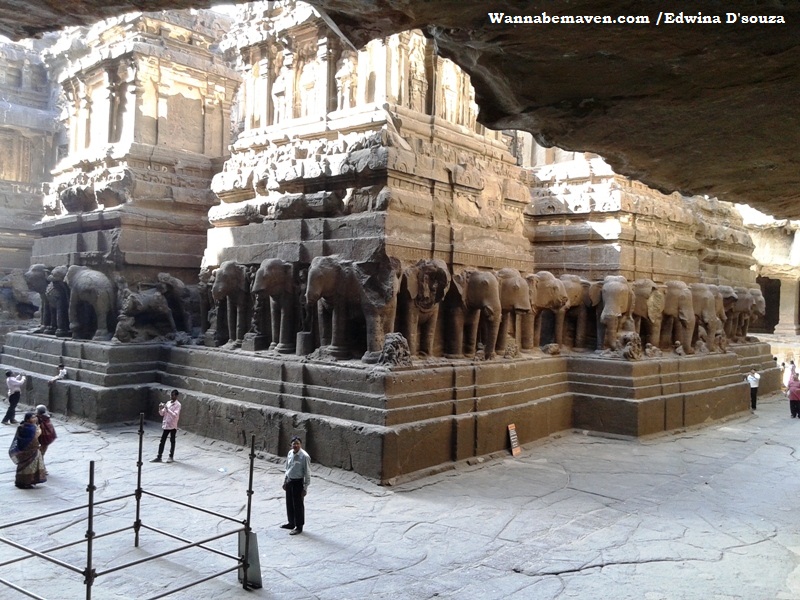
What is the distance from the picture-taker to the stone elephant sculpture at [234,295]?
10.5 metres

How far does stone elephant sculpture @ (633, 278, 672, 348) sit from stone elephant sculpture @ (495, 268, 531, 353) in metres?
2.46

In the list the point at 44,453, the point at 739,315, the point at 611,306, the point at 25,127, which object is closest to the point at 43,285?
the point at 44,453

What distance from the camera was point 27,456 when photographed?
7484 mm

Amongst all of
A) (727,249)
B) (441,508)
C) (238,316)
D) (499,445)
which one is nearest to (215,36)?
(238,316)

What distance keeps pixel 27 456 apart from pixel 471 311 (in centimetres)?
595

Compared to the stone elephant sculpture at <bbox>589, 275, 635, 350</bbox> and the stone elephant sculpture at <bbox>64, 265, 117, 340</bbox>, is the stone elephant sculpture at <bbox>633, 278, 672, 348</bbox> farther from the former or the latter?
the stone elephant sculpture at <bbox>64, 265, 117, 340</bbox>

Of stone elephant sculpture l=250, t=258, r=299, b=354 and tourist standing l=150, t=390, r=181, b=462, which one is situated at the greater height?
stone elephant sculpture l=250, t=258, r=299, b=354

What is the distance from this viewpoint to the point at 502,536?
249 inches

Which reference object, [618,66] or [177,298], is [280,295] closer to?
[177,298]

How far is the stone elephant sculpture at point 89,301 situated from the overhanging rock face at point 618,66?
10.2 metres

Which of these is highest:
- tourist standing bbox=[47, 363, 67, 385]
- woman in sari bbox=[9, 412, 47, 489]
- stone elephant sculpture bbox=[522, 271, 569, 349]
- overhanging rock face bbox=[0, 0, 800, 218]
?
overhanging rock face bbox=[0, 0, 800, 218]

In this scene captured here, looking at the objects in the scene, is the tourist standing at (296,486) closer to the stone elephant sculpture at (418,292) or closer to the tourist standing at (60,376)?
the stone elephant sculpture at (418,292)

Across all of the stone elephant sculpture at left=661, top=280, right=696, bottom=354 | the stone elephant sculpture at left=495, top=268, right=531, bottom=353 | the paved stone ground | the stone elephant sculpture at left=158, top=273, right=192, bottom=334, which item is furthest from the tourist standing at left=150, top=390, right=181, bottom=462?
the stone elephant sculpture at left=661, top=280, right=696, bottom=354

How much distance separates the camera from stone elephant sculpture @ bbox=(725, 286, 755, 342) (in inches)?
614
